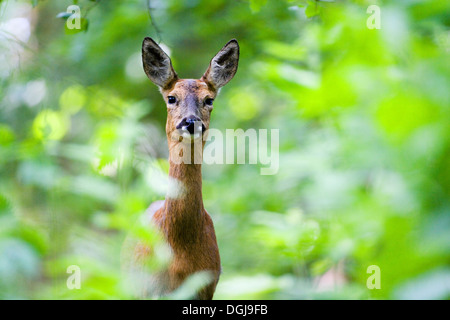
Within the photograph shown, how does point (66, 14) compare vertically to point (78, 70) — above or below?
below

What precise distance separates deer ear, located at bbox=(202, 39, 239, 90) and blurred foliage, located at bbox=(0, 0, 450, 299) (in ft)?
1.00

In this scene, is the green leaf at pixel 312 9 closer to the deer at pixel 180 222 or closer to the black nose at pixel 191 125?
the deer at pixel 180 222

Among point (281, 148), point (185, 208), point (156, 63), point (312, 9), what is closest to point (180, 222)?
point (185, 208)

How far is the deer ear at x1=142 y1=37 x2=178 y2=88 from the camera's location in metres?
1.59

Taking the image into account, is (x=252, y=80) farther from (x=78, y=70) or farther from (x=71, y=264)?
(x=71, y=264)

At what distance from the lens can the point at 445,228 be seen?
1.62m

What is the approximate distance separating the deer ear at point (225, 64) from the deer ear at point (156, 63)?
0.47ft

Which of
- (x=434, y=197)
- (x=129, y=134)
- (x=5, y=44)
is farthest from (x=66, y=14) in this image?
(x=434, y=197)

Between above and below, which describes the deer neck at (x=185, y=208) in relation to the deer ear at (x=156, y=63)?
below

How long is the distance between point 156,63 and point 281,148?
3.97 meters

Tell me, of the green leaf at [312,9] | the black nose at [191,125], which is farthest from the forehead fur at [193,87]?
the green leaf at [312,9]

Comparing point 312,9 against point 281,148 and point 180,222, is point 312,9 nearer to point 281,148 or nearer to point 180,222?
point 180,222

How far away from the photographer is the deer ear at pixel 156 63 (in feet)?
5.23

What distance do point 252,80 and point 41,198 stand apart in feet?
9.17
